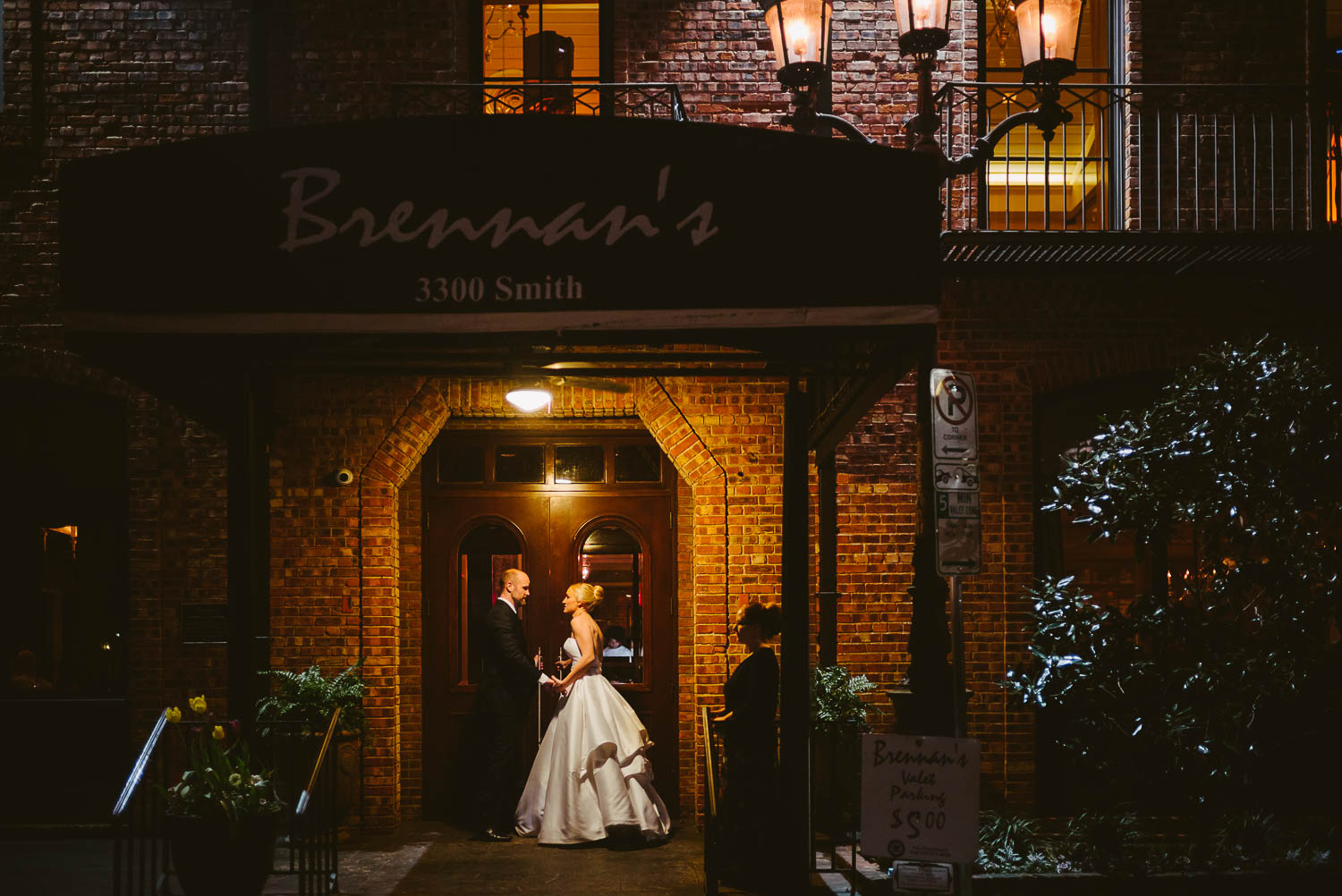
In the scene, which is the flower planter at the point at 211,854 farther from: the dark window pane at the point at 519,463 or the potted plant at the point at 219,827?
the dark window pane at the point at 519,463

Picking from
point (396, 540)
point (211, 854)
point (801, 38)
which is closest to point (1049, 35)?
point (801, 38)

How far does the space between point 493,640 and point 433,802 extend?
5.66 ft

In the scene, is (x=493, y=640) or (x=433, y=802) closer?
(x=493, y=640)

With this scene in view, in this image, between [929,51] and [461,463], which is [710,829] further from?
[929,51]

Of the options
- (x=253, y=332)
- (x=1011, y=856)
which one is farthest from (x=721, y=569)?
(x=253, y=332)

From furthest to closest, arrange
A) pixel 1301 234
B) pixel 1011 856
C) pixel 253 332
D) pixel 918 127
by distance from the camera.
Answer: pixel 1301 234 < pixel 1011 856 < pixel 918 127 < pixel 253 332

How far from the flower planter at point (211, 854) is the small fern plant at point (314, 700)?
1692 millimetres

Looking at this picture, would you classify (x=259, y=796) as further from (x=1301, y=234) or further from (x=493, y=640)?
(x=1301, y=234)

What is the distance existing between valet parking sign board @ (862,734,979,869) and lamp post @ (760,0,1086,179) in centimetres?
290

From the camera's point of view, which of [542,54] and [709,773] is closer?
[709,773]

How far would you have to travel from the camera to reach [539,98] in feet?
30.1

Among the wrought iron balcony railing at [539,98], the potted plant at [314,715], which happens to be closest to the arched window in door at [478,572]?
the potted plant at [314,715]

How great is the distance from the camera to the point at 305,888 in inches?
268

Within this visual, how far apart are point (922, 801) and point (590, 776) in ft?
12.5
